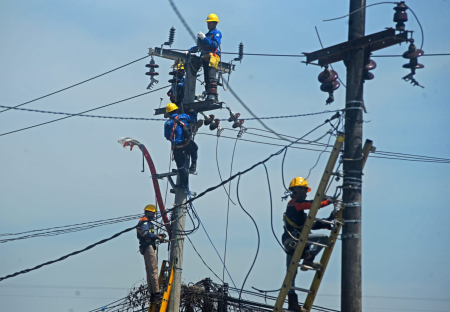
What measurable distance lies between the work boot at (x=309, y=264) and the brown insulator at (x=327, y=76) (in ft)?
9.16

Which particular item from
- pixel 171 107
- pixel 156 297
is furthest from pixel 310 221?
pixel 171 107

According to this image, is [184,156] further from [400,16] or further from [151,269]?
[400,16]

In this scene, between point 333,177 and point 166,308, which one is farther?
point 166,308

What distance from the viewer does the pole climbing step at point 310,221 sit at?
1042 cm

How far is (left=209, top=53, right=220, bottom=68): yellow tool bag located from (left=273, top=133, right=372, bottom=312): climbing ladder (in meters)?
6.86

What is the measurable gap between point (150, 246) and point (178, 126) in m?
2.93

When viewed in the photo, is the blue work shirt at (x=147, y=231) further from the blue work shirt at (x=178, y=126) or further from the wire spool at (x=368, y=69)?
the wire spool at (x=368, y=69)

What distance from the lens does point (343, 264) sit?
33.7ft

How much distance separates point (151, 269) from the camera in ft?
53.2

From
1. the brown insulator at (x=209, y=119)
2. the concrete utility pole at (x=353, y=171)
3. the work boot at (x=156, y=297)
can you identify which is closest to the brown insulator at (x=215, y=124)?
the brown insulator at (x=209, y=119)

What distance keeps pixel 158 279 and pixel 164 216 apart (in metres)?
1.58

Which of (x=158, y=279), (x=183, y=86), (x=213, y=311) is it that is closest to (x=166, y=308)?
(x=158, y=279)

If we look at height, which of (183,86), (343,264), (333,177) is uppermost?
(183,86)

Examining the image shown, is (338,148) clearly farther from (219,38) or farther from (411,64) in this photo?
(219,38)
